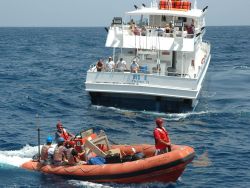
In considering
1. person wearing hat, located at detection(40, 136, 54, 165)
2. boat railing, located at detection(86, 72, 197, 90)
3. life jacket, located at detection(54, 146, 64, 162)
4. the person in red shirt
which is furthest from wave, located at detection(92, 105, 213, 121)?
life jacket, located at detection(54, 146, 64, 162)

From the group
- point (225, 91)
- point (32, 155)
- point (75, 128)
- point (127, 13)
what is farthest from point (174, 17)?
point (32, 155)

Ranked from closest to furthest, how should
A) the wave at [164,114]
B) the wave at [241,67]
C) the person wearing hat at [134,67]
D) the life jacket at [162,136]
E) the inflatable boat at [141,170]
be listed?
the inflatable boat at [141,170] < the life jacket at [162,136] < the wave at [164,114] < the person wearing hat at [134,67] < the wave at [241,67]

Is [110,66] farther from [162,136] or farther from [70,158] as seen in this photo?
[162,136]

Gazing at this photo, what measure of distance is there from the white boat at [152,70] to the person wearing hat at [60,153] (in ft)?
26.8

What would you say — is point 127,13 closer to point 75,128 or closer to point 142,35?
point 142,35

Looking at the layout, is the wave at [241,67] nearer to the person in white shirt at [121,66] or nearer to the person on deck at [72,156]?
the person in white shirt at [121,66]

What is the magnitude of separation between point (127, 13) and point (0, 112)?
8.20 m

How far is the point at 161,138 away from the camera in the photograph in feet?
55.3

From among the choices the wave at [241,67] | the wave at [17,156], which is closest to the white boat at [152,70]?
the wave at [17,156]

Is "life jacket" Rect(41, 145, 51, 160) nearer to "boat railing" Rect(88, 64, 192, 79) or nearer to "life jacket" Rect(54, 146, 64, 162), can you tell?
"life jacket" Rect(54, 146, 64, 162)

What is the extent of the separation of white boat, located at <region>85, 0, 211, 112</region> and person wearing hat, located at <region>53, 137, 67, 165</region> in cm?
818

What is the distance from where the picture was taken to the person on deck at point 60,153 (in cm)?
1747

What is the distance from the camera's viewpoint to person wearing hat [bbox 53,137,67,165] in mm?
17469

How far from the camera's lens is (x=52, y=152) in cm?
1775
